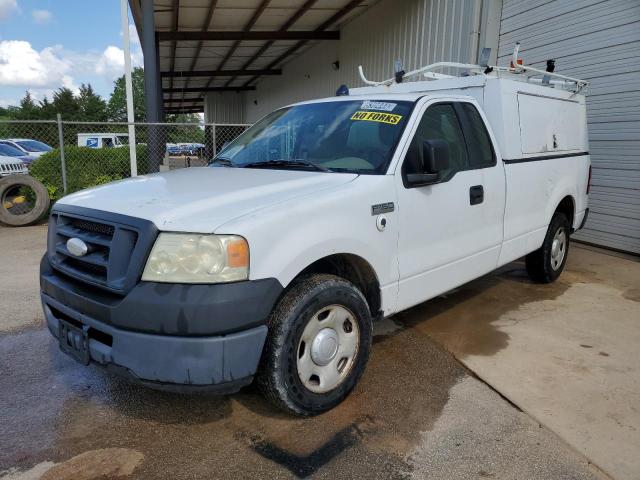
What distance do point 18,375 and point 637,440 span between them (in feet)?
12.6

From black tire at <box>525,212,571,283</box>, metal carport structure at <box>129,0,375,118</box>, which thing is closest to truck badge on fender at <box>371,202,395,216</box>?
black tire at <box>525,212,571,283</box>

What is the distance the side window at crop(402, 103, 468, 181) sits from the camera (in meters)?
3.55

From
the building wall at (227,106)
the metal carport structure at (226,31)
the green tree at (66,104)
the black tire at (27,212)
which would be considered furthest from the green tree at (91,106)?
the black tire at (27,212)

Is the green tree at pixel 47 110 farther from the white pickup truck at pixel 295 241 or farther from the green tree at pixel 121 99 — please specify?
the white pickup truck at pixel 295 241

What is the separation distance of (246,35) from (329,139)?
12334mm

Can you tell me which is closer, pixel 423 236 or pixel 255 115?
pixel 423 236

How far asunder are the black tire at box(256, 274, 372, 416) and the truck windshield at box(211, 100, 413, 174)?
2.84ft

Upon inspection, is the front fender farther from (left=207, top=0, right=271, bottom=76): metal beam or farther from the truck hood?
(left=207, top=0, right=271, bottom=76): metal beam

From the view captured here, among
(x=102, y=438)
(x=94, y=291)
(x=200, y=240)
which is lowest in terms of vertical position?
(x=102, y=438)

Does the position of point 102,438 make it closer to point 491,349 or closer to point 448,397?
point 448,397

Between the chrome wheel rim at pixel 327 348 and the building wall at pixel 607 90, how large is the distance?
5.91 meters

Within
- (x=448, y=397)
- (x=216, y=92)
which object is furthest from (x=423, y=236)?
(x=216, y=92)

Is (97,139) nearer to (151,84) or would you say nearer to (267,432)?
(151,84)

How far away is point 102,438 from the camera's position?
2740 mm
